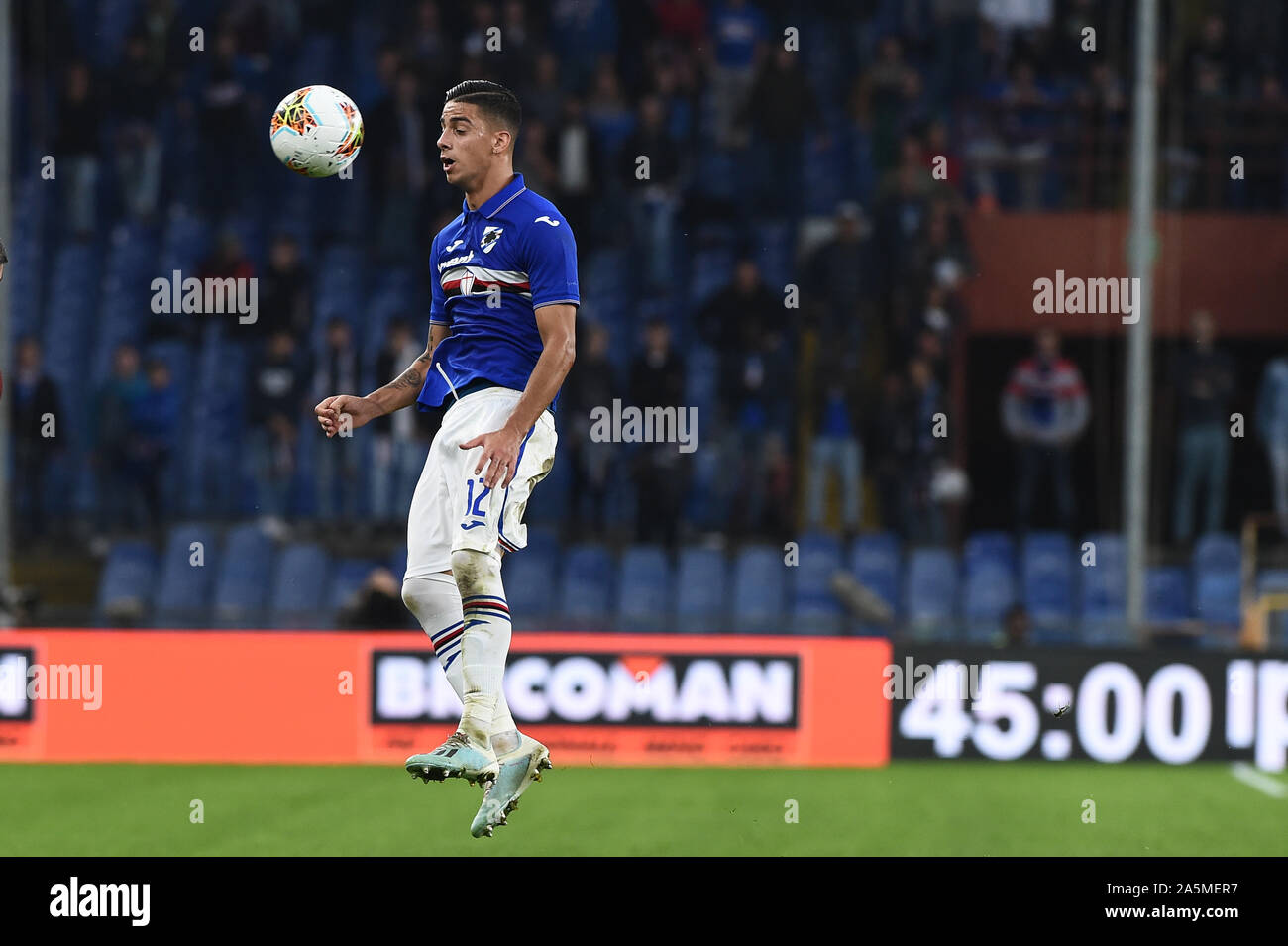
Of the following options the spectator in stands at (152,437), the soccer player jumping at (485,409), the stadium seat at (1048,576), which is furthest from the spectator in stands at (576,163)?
the soccer player jumping at (485,409)

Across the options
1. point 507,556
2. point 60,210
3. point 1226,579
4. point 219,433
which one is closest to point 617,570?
point 507,556

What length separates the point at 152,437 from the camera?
17781 millimetres

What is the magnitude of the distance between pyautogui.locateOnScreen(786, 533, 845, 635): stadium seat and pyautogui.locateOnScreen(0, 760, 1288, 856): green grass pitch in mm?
2320

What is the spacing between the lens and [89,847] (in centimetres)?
1045

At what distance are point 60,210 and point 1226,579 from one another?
1293cm

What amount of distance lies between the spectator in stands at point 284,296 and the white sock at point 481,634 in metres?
10.9

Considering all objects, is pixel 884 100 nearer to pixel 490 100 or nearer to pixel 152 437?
pixel 152 437

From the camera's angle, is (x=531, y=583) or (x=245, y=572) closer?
(x=531, y=583)

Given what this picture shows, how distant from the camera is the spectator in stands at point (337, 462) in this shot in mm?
17719

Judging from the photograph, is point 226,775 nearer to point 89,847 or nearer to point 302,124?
point 89,847

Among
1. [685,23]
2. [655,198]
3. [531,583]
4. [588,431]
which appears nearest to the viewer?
[588,431]

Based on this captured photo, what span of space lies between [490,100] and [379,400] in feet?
3.83

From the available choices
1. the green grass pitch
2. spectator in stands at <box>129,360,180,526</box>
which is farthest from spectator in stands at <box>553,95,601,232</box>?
the green grass pitch

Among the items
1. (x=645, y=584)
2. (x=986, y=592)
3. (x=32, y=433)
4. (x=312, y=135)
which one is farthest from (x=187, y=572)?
(x=312, y=135)
